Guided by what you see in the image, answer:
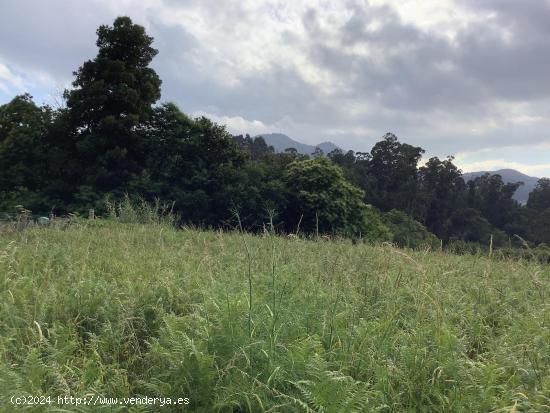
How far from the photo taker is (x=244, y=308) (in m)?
3.03

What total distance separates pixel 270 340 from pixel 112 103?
22.7 m

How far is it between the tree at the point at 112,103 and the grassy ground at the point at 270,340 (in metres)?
18.6

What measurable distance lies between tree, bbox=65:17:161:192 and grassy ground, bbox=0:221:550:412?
1858cm

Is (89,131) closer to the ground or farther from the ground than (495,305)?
farther from the ground

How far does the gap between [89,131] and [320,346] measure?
77.2ft

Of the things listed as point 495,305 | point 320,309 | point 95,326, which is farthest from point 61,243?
point 495,305

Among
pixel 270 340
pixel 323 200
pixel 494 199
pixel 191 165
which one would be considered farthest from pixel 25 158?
pixel 494 199

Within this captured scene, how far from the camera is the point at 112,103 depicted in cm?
2266

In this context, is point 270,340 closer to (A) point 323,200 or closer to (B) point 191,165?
(A) point 323,200

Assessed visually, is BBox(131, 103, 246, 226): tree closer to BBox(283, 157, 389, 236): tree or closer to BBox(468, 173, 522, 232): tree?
BBox(283, 157, 389, 236): tree

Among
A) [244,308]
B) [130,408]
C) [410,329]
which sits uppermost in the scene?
[244,308]

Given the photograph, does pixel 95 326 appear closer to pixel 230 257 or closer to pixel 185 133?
pixel 230 257

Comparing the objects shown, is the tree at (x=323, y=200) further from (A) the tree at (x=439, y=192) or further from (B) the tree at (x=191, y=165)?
(A) the tree at (x=439, y=192)

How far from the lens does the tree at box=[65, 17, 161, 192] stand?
72.5 feet
